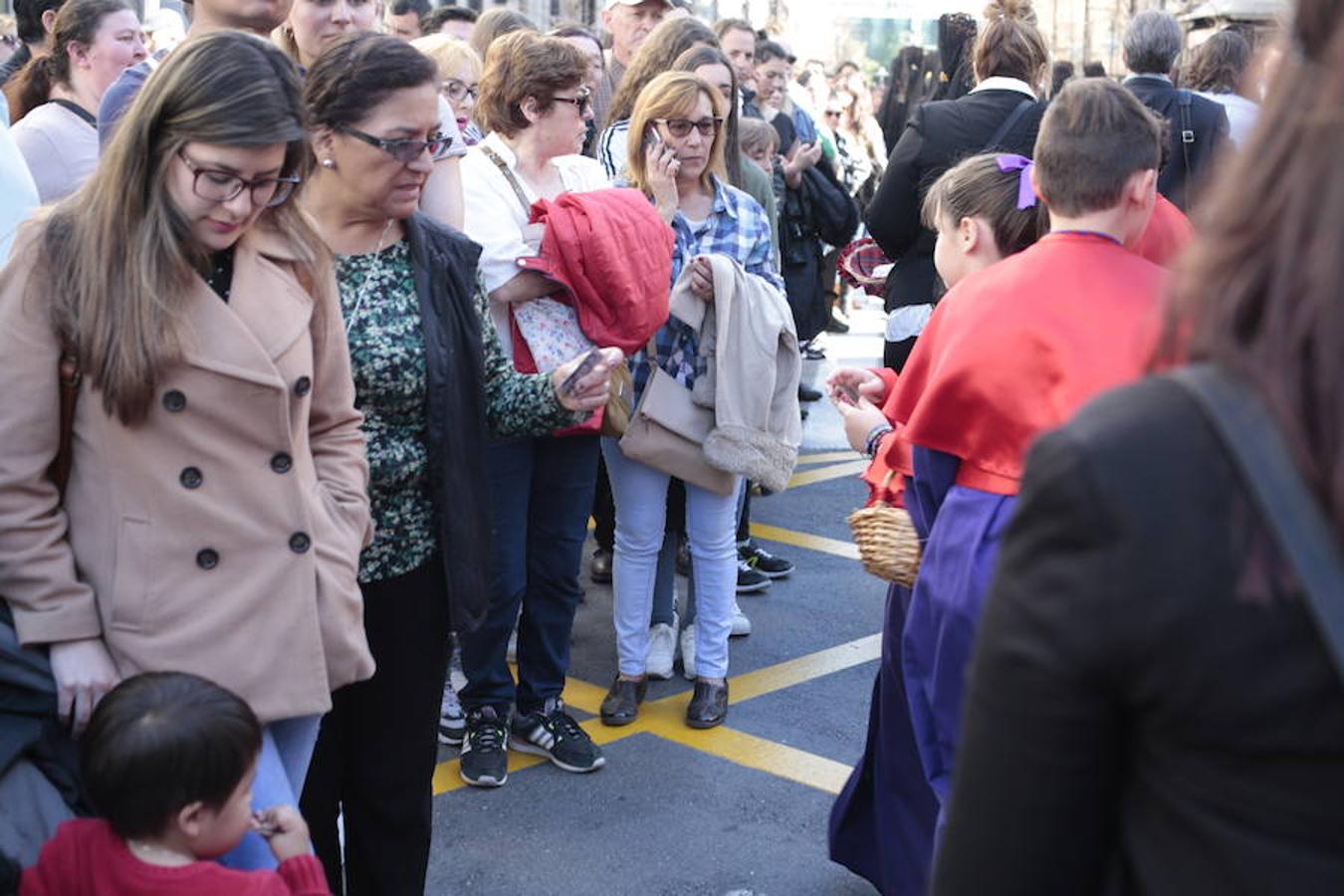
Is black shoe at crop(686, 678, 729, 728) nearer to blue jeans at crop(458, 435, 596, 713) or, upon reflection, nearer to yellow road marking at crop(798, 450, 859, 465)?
blue jeans at crop(458, 435, 596, 713)

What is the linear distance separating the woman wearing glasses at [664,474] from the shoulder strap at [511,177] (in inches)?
22.1

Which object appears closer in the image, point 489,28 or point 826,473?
point 489,28

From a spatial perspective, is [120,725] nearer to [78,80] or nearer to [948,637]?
[948,637]

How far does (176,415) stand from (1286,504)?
73.5 inches

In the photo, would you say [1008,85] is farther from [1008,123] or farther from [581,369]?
[581,369]

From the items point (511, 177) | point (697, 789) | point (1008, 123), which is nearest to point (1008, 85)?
point (1008, 123)

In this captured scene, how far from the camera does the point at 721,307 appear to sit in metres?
4.90

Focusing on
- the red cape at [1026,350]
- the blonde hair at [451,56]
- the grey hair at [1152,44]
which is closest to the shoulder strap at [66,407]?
the red cape at [1026,350]

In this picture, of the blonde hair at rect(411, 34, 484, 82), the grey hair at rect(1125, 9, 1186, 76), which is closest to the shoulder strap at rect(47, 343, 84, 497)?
the blonde hair at rect(411, 34, 484, 82)

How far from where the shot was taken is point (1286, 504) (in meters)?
1.08

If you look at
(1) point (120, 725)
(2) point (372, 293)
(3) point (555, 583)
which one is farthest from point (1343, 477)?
(3) point (555, 583)

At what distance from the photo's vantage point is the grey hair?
659 cm

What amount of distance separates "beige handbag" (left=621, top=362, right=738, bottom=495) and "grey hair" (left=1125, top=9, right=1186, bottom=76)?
9.64 feet

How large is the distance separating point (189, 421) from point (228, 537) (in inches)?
8.0
